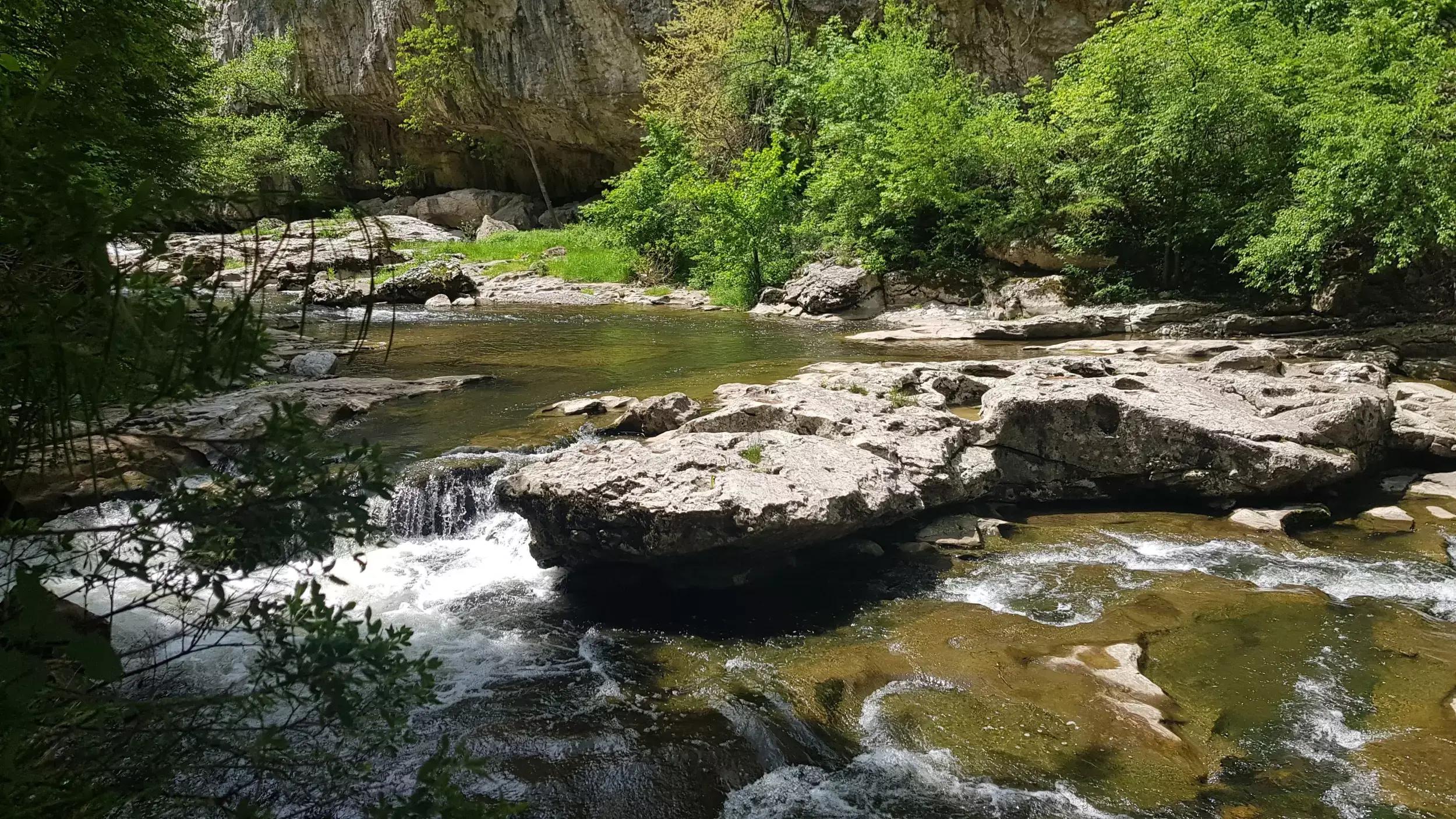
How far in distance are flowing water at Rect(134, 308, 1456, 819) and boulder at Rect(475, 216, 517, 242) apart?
100 ft

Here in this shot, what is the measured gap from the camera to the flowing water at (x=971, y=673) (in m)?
3.92

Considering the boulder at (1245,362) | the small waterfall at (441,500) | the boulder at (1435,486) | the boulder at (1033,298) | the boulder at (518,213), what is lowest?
the boulder at (1435,486)

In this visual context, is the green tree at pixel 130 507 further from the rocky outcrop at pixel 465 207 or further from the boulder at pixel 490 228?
the rocky outcrop at pixel 465 207

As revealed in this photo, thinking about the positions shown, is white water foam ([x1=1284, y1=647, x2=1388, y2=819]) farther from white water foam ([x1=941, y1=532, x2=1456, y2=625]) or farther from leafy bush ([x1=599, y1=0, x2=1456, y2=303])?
leafy bush ([x1=599, y1=0, x2=1456, y2=303])

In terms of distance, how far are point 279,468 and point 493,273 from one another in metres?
28.6

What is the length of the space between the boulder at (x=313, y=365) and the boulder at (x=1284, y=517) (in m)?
12.1

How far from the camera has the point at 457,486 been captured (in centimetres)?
733

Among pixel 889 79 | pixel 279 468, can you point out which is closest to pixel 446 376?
pixel 279 468

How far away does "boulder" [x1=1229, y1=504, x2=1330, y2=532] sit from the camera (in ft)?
22.6

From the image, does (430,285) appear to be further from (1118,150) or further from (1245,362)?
(1245,362)

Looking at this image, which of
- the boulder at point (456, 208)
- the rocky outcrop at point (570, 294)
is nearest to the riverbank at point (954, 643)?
the rocky outcrop at point (570, 294)

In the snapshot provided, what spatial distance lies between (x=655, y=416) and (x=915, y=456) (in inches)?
128

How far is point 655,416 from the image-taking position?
8891 mm

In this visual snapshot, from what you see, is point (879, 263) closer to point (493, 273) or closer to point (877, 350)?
point (877, 350)
